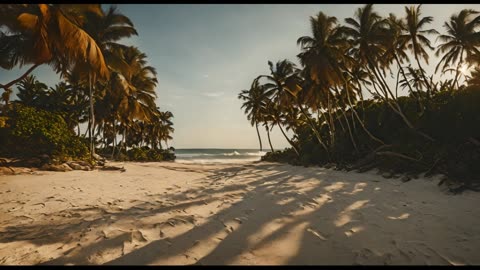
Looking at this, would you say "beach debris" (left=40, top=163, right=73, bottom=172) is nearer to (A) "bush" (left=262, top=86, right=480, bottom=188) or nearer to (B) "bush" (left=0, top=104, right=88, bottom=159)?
(B) "bush" (left=0, top=104, right=88, bottom=159)

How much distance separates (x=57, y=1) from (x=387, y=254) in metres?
12.4

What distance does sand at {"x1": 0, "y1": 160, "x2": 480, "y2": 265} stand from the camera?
114 inches

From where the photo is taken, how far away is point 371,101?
20.3 metres

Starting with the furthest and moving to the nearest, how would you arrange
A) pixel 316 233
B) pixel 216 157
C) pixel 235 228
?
pixel 216 157 < pixel 235 228 < pixel 316 233

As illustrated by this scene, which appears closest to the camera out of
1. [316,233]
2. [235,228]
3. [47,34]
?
[316,233]

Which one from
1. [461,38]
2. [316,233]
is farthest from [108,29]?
[461,38]

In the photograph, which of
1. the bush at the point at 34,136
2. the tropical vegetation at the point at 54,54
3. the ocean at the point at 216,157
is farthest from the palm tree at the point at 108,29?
the ocean at the point at 216,157

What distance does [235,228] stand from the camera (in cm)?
396

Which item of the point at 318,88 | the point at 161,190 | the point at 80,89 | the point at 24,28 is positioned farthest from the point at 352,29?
the point at 80,89

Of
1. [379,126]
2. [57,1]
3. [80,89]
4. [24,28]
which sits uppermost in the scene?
[80,89]

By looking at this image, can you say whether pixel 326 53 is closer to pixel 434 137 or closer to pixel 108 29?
pixel 434 137

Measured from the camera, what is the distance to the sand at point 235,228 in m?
2.91

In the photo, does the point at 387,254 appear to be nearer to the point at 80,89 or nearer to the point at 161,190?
the point at 161,190

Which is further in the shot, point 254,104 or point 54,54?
point 254,104
